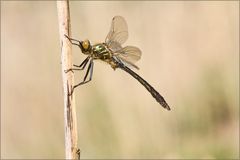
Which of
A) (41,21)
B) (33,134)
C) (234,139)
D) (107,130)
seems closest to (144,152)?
(107,130)

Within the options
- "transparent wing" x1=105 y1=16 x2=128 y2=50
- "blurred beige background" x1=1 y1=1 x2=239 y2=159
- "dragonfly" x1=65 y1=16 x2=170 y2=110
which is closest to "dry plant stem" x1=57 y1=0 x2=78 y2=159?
"dragonfly" x1=65 y1=16 x2=170 y2=110

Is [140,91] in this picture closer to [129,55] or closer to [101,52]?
[129,55]

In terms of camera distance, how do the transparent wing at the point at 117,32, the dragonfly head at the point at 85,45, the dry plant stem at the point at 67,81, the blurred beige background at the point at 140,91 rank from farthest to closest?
the blurred beige background at the point at 140,91
the transparent wing at the point at 117,32
the dragonfly head at the point at 85,45
the dry plant stem at the point at 67,81

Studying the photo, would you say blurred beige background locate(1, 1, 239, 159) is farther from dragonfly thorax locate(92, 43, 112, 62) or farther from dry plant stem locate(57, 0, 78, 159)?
dry plant stem locate(57, 0, 78, 159)

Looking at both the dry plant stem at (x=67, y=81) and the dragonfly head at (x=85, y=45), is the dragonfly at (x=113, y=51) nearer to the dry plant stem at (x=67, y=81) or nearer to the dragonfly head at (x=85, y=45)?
the dragonfly head at (x=85, y=45)

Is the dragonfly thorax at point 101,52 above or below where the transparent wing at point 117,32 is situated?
below

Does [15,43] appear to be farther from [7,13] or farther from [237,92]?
[237,92]

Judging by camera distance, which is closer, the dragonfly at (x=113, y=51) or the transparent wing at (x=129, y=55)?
the dragonfly at (x=113, y=51)

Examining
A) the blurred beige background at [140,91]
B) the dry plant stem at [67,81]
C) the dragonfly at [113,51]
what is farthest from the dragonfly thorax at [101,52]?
the blurred beige background at [140,91]
